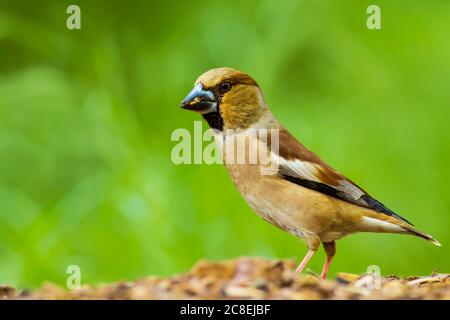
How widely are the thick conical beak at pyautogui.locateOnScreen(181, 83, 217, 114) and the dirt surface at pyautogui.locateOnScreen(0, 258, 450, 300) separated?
1.03 m

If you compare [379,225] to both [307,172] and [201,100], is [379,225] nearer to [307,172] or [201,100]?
[307,172]

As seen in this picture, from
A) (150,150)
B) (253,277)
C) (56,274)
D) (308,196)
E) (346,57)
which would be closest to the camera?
(253,277)

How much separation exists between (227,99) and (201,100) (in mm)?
143

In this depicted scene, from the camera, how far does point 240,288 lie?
291 cm

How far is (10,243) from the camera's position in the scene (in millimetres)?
5508

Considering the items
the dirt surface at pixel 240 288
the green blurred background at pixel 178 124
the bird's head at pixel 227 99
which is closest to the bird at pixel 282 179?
the bird's head at pixel 227 99

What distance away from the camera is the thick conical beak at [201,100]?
154 inches

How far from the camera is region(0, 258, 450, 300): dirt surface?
114 inches

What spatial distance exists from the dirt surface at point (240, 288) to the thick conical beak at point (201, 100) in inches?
40.4

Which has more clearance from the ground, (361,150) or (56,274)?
(361,150)

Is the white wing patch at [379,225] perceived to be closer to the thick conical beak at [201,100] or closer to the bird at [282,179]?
the bird at [282,179]

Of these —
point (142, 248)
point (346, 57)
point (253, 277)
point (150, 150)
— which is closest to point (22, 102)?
point (150, 150)
